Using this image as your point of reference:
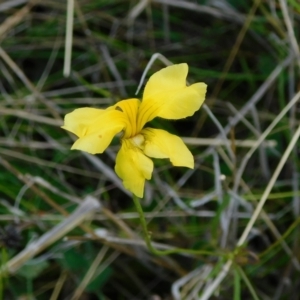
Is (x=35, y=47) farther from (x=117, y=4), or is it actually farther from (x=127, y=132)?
(x=127, y=132)

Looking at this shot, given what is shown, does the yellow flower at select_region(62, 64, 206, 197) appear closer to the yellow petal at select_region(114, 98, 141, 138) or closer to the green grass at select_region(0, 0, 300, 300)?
the yellow petal at select_region(114, 98, 141, 138)

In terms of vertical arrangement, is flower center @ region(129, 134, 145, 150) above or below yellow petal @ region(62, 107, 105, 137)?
below

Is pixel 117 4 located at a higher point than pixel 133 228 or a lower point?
higher

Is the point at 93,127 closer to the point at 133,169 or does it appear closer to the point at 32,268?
the point at 133,169

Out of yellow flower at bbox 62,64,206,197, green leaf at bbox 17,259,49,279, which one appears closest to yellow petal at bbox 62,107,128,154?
yellow flower at bbox 62,64,206,197

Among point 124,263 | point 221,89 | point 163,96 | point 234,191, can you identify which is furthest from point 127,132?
point 221,89

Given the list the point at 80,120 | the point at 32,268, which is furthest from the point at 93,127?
the point at 32,268

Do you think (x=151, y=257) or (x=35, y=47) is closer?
(x=151, y=257)
